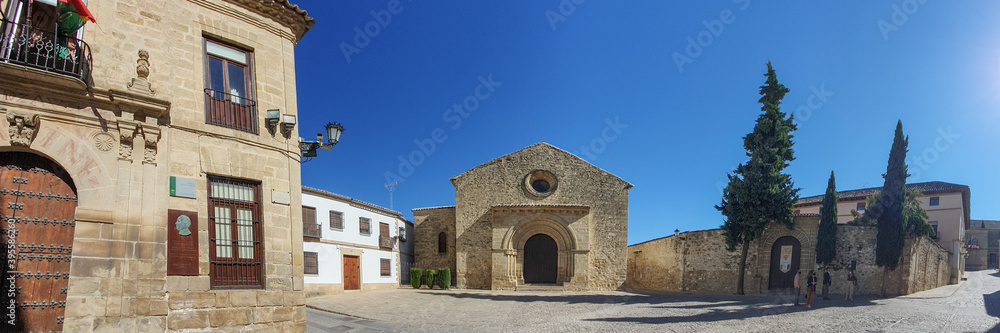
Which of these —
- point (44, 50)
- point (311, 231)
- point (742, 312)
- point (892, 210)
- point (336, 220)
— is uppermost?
point (44, 50)

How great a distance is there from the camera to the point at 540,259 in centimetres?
2367

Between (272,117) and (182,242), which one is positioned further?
(272,117)

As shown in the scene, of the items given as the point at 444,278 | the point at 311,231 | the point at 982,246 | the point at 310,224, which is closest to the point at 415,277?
the point at 444,278

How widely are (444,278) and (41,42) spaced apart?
18819mm

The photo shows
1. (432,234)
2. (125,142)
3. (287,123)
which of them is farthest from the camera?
(432,234)

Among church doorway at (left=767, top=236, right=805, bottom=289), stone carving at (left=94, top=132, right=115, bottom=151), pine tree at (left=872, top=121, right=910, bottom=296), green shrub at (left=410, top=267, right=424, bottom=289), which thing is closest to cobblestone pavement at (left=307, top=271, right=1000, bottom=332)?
pine tree at (left=872, top=121, right=910, bottom=296)

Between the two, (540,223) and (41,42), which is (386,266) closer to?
(540,223)

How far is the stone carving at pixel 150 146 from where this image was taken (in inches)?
251

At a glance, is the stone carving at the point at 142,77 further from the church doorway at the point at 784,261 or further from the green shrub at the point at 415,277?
the church doorway at the point at 784,261

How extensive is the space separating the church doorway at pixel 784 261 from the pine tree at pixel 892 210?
8.80ft

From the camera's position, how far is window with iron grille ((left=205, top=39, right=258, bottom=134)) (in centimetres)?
732

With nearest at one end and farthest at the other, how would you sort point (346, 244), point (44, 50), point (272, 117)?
point (44, 50), point (272, 117), point (346, 244)

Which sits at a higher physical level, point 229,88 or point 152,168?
point 229,88

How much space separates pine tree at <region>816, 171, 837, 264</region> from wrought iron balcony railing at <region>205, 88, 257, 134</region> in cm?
2035
